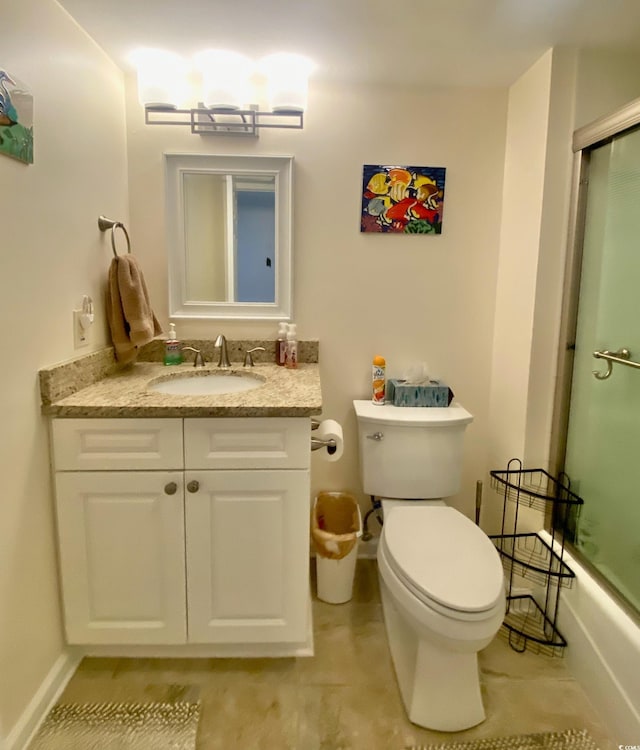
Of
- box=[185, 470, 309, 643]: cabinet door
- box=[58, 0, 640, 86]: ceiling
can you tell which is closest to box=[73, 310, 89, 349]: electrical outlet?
box=[185, 470, 309, 643]: cabinet door

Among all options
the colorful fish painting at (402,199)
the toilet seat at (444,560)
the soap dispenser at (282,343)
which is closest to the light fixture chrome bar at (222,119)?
the colorful fish painting at (402,199)

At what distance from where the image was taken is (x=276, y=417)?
1.34 meters

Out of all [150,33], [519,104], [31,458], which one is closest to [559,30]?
[519,104]

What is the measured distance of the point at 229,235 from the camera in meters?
1.84

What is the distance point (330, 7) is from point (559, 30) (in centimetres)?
69

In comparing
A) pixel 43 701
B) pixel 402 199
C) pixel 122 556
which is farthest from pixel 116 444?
pixel 402 199

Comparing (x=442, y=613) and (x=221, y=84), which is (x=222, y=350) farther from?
(x=442, y=613)

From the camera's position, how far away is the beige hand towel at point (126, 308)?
5.22ft

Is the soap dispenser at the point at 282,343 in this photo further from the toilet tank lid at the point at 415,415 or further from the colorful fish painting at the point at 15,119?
the colorful fish painting at the point at 15,119

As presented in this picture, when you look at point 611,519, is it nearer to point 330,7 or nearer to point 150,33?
point 330,7

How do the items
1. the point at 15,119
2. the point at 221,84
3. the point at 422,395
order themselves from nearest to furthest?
the point at 15,119 → the point at 221,84 → the point at 422,395

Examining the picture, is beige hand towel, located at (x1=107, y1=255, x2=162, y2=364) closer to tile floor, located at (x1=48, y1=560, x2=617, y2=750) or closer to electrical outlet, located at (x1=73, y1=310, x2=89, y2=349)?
electrical outlet, located at (x1=73, y1=310, x2=89, y2=349)

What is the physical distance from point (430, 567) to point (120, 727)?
3.07 feet

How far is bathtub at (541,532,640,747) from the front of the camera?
1232 mm
